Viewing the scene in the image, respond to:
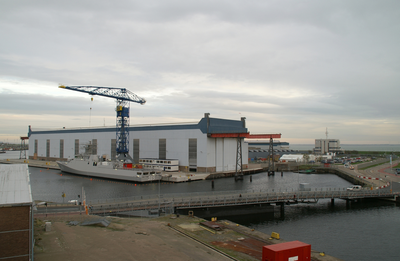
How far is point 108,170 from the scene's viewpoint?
69.0 meters

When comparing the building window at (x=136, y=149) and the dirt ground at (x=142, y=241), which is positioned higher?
the building window at (x=136, y=149)

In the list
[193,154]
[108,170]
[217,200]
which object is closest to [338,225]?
[217,200]

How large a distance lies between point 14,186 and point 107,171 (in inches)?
2141

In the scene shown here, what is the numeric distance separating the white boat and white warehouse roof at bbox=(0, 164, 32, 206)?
4428cm

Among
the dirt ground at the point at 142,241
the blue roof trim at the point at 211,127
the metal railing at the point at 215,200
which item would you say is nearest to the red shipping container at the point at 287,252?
the dirt ground at the point at 142,241

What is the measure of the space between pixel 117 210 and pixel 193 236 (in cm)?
1189

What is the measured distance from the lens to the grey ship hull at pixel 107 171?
211 feet

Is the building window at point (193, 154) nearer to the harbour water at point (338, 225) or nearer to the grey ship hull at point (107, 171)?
the grey ship hull at point (107, 171)

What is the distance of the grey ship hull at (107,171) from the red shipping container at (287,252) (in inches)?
1965

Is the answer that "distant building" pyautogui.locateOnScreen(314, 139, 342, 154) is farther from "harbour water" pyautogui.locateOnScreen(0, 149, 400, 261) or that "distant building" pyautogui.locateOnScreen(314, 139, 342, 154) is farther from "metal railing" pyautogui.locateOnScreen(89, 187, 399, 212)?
"metal railing" pyautogui.locateOnScreen(89, 187, 399, 212)

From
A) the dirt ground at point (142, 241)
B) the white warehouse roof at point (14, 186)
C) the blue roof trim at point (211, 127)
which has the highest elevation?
the blue roof trim at point (211, 127)

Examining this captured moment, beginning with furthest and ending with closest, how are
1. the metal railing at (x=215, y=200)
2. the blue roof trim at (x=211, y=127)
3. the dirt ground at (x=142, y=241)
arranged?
the blue roof trim at (x=211, y=127) → the metal railing at (x=215, y=200) → the dirt ground at (x=142, y=241)

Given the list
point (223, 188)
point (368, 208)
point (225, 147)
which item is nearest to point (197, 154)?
point (225, 147)

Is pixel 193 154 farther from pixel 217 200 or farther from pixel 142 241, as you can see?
pixel 142 241
